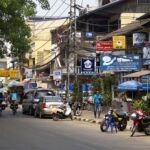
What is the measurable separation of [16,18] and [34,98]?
8.10 m

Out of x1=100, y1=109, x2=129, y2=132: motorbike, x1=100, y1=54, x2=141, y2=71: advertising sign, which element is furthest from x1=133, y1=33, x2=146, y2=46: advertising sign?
x1=100, y1=109, x2=129, y2=132: motorbike

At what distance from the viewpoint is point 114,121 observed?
76.3 feet

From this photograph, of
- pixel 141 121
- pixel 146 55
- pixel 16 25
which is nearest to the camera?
pixel 141 121

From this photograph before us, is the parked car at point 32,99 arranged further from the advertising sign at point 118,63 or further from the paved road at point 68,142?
the paved road at point 68,142

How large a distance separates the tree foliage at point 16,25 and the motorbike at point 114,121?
8.86m

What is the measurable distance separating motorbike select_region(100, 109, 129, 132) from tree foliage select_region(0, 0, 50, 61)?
886 centimetres

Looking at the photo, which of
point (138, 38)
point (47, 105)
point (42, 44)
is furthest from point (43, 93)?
point (42, 44)

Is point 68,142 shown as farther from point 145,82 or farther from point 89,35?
point 89,35

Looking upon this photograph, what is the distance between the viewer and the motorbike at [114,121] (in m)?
23.0

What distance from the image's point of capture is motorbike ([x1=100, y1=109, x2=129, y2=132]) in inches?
906

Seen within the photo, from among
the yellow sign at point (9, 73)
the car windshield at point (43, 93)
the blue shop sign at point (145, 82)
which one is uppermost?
the yellow sign at point (9, 73)

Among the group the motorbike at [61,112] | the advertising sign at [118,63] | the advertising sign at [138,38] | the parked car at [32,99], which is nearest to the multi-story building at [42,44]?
the parked car at [32,99]

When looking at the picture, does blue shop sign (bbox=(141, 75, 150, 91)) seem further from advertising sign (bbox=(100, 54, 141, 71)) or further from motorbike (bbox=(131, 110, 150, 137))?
motorbike (bbox=(131, 110, 150, 137))

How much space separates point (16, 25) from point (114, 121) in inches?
471
